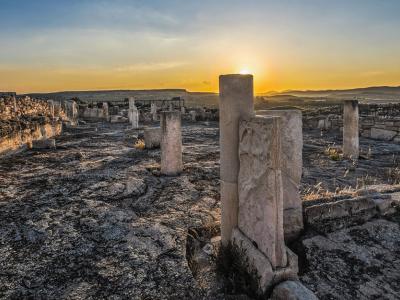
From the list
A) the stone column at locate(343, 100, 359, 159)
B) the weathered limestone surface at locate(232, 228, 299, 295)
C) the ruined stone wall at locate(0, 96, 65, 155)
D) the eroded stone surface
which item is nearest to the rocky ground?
the eroded stone surface

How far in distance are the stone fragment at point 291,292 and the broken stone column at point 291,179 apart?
132cm

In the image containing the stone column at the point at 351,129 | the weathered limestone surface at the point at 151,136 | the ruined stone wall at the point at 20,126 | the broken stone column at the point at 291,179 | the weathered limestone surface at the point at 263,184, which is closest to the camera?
the weathered limestone surface at the point at 263,184

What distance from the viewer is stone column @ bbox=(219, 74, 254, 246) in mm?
3973

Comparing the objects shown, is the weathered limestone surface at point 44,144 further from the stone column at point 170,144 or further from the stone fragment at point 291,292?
the stone fragment at point 291,292

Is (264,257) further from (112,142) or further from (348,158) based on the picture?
(112,142)

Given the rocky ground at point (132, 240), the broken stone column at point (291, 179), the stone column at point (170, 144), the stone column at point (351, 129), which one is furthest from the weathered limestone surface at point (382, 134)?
the broken stone column at point (291, 179)

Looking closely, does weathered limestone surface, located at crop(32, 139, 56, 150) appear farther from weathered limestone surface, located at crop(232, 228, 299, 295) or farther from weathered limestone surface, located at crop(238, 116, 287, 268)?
weathered limestone surface, located at crop(232, 228, 299, 295)

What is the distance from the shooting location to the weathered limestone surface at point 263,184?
3289 mm

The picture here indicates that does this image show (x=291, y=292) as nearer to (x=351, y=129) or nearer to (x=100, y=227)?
(x=100, y=227)

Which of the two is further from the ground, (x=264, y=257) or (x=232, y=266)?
(x=264, y=257)

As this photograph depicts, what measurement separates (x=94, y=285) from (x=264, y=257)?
1.85m

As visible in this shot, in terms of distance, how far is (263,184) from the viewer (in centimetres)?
343

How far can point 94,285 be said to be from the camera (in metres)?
3.68

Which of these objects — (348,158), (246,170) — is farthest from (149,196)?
(348,158)
